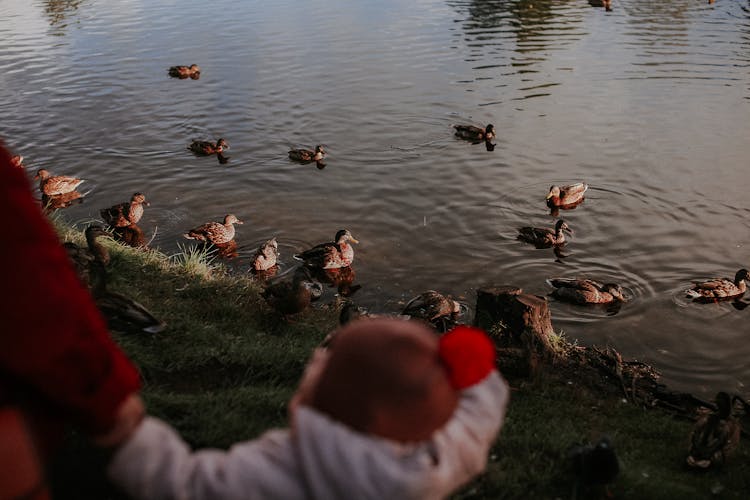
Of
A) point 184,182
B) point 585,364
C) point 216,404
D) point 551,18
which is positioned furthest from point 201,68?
point 216,404

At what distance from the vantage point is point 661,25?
1079 inches

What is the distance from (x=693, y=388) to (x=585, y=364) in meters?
1.72

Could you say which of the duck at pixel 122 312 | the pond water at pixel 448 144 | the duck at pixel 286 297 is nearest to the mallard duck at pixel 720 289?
the pond water at pixel 448 144

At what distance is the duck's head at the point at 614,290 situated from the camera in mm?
10805

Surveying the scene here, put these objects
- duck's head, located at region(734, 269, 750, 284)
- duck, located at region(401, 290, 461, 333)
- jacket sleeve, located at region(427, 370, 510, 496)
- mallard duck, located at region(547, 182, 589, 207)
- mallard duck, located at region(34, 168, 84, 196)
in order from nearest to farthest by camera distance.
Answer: jacket sleeve, located at region(427, 370, 510, 496) → duck, located at region(401, 290, 461, 333) → duck's head, located at region(734, 269, 750, 284) → mallard duck, located at region(547, 182, 589, 207) → mallard duck, located at region(34, 168, 84, 196)

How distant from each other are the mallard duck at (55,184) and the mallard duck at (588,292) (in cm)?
1011

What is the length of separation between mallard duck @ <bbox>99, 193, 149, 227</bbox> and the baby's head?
11989mm

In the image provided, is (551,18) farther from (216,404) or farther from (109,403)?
(109,403)

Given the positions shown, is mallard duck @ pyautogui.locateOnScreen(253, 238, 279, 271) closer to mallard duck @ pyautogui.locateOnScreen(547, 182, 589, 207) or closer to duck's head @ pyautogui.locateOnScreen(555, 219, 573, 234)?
duck's head @ pyautogui.locateOnScreen(555, 219, 573, 234)

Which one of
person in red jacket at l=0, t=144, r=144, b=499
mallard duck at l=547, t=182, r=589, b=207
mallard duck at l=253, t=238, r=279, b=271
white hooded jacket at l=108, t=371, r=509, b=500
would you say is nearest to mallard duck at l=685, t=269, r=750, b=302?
mallard duck at l=547, t=182, r=589, b=207

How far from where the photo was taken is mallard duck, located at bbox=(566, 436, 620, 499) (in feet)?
13.7

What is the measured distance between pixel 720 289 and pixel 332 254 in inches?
241

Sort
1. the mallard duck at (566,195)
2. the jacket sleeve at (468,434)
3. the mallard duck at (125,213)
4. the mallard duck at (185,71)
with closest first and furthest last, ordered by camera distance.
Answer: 1. the jacket sleeve at (468,434)
2. the mallard duck at (125,213)
3. the mallard duck at (566,195)
4. the mallard duck at (185,71)

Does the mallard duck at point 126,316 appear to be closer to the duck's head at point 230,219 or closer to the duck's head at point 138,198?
the duck's head at point 230,219
